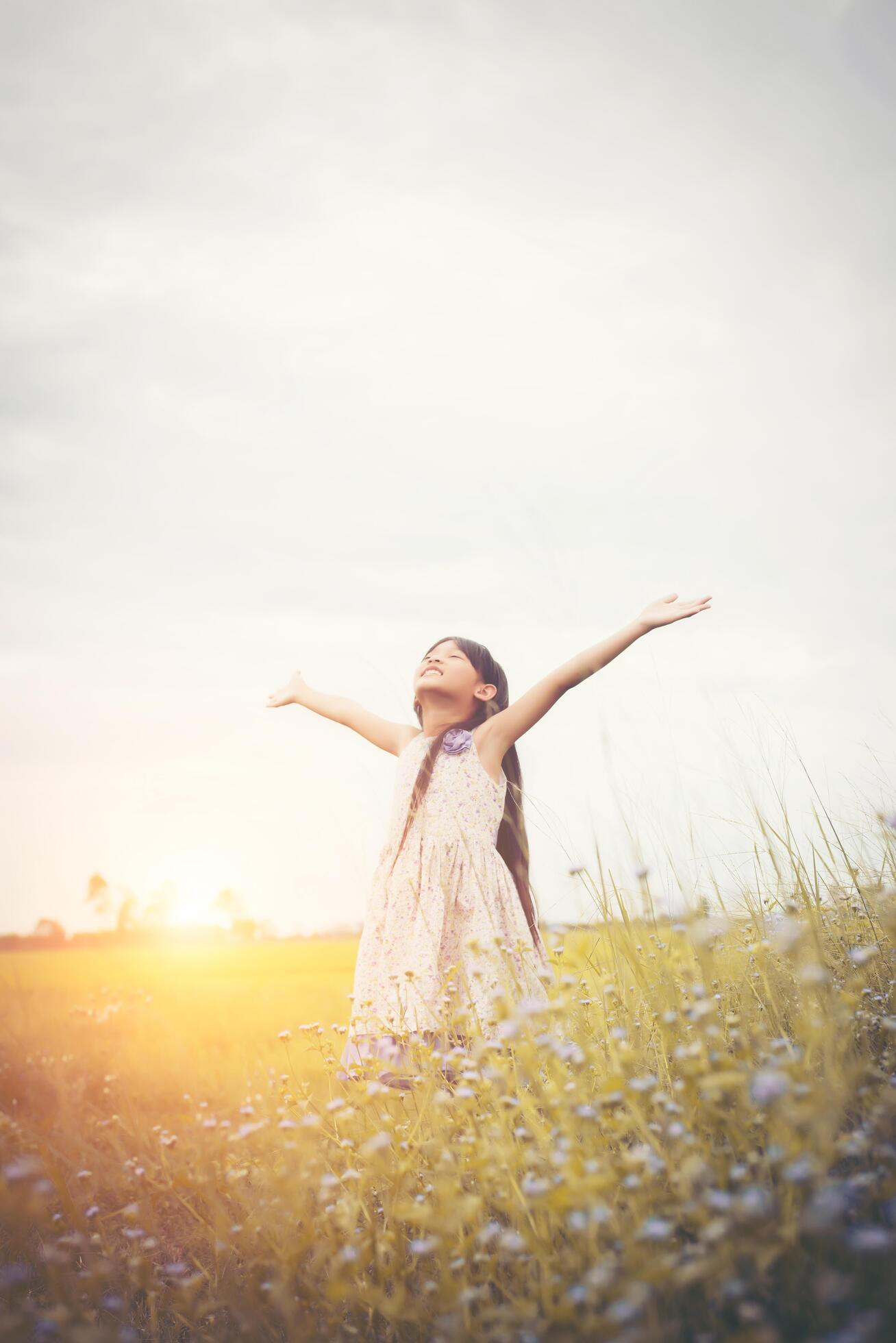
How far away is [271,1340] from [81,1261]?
149 centimetres

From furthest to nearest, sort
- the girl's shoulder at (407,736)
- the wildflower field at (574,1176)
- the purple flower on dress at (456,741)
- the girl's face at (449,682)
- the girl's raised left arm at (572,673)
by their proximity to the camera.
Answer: the girl's shoulder at (407,736), the girl's face at (449,682), the purple flower on dress at (456,741), the girl's raised left arm at (572,673), the wildflower field at (574,1176)

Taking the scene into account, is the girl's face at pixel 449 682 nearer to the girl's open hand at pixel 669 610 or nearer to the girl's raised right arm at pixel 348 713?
the girl's raised right arm at pixel 348 713

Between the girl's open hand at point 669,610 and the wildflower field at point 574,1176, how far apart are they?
1231 millimetres

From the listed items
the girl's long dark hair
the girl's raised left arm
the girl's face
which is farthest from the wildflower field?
the girl's face

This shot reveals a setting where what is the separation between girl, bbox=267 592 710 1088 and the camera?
3.56 metres

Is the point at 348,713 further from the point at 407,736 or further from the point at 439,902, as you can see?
the point at 439,902

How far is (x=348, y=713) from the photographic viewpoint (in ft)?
17.6

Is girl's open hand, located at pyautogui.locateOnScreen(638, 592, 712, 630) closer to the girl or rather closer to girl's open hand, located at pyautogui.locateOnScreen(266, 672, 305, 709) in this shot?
the girl

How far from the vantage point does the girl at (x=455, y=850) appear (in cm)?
356

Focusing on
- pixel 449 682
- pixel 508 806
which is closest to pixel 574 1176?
pixel 508 806

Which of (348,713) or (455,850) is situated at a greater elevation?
(348,713)

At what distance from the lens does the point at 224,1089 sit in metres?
5.14

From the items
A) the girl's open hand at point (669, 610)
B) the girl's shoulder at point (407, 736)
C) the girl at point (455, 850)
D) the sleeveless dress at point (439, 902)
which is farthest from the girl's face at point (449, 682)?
the girl's open hand at point (669, 610)

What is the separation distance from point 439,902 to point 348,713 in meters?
1.83
